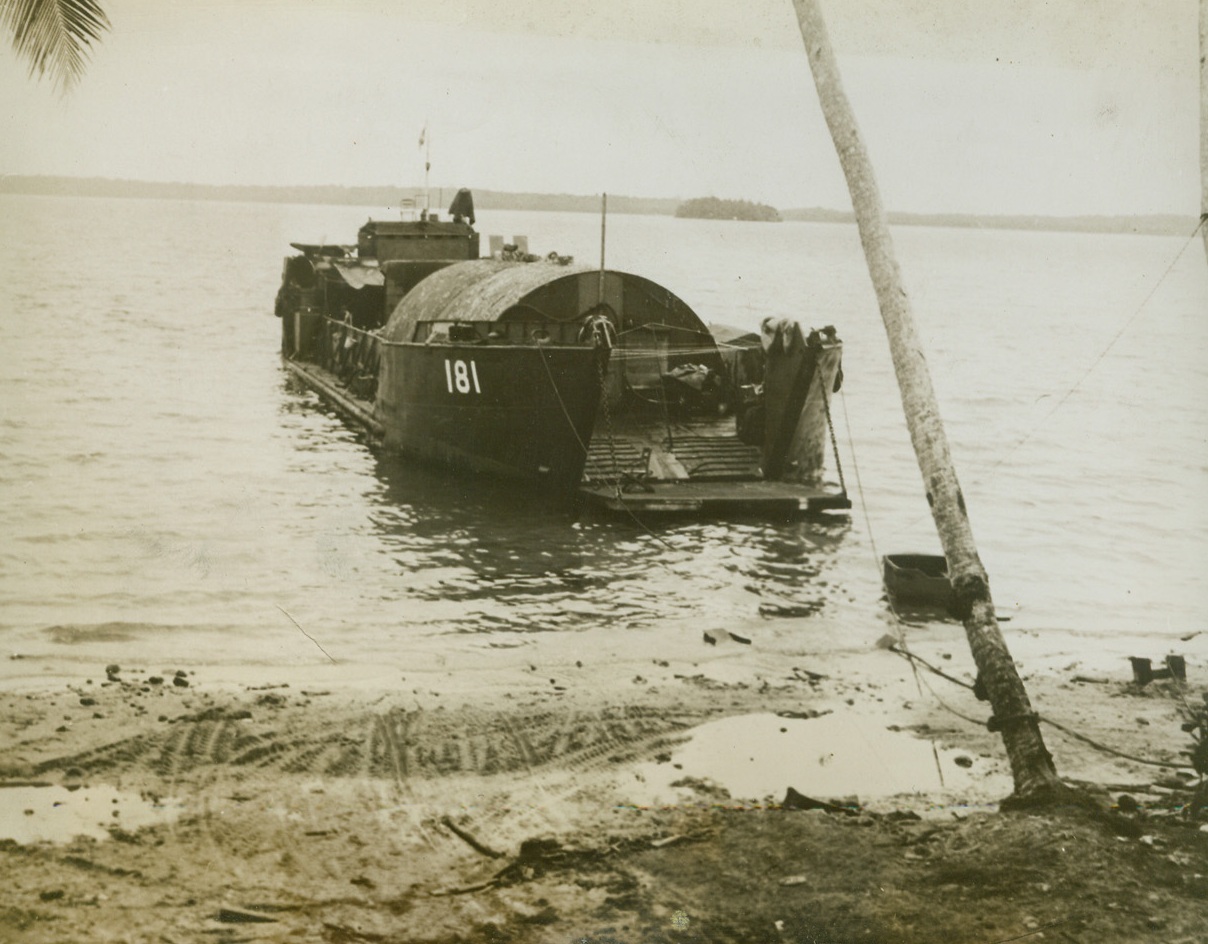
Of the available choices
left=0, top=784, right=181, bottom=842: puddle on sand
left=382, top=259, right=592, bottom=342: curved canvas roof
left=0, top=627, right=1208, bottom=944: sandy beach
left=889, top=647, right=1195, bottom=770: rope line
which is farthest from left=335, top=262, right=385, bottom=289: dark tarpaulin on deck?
left=0, top=784, right=181, bottom=842: puddle on sand

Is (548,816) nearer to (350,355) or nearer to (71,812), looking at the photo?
(71,812)

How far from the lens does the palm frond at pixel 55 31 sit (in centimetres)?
749

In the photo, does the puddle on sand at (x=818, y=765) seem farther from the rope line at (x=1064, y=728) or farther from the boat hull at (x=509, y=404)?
the boat hull at (x=509, y=404)

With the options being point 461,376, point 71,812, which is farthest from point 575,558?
point 71,812

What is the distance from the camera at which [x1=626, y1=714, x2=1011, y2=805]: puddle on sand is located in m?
7.16

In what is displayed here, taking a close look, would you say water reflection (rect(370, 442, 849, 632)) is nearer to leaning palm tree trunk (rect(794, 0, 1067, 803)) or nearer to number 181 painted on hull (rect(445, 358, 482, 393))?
number 181 painted on hull (rect(445, 358, 482, 393))

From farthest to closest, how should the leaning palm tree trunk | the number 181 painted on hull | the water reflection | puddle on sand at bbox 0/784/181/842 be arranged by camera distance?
1. the number 181 painted on hull
2. the water reflection
3. the leaning palm tree trunk
4. puddle on sand at bbox 0/784/181/842

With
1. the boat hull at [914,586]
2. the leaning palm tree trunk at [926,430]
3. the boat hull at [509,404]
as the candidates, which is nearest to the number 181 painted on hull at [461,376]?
the boat hull at [509,404]

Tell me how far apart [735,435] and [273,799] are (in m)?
11.7

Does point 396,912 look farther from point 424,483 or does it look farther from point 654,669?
point 424,483

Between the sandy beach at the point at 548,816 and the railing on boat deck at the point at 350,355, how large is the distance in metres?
13.1

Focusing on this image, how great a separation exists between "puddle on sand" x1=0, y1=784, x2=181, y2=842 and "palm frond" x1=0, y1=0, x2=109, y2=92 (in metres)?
4.51

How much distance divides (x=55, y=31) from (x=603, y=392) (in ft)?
28.4

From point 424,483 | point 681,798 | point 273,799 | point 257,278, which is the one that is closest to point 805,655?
point 681,798
